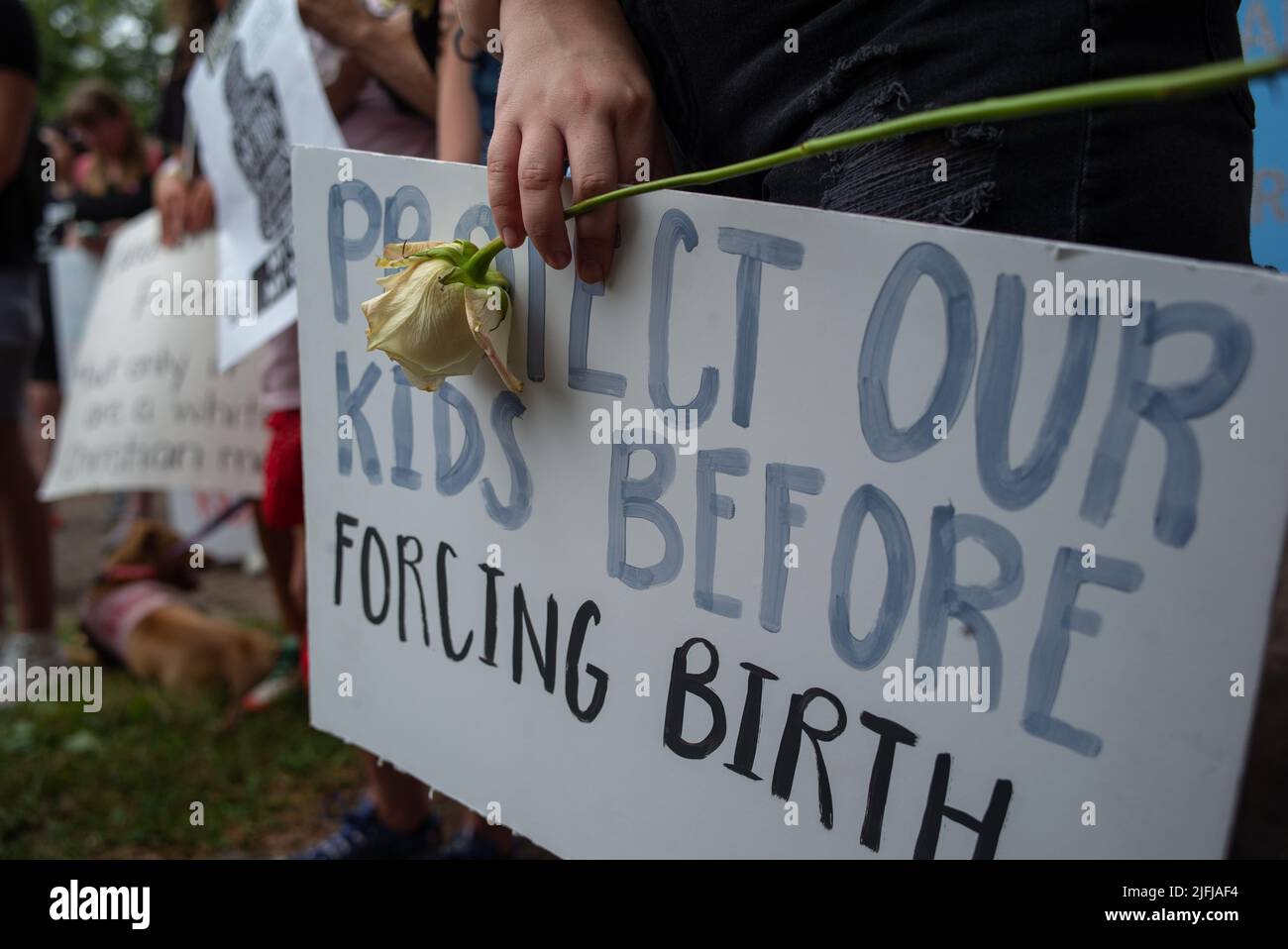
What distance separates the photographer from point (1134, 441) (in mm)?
752

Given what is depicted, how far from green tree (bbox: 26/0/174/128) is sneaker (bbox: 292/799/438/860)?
9741 mm

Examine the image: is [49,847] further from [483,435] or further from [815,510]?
[815,510]

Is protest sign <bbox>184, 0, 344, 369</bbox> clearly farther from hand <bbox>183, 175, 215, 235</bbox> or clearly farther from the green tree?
the green tree

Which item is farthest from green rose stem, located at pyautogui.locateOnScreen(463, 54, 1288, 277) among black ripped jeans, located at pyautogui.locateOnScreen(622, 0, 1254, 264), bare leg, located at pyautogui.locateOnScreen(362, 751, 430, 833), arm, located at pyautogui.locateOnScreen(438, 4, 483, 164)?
bare leg, located at pyautogui.locateOnScreen(362, 751, 430, 833)

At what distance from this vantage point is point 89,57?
11281 millimetres

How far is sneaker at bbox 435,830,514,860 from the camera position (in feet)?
6.40

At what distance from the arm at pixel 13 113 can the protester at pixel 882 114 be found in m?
2.13

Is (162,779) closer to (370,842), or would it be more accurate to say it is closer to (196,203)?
(370,842)

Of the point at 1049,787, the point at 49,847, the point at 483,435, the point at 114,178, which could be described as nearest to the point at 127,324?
the point at 49,847

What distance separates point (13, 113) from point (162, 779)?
1.61 m

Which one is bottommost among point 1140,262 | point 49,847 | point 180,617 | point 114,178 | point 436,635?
point 49,847

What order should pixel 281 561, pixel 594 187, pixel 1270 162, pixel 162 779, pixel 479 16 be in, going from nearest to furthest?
pixel 594 187 < pixel 479 16 < pixel 1270 162 < pixel 162 779 < pixel 281 561

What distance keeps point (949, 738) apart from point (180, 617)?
2733 mm

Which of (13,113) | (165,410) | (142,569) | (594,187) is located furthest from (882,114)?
(142,569)
